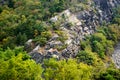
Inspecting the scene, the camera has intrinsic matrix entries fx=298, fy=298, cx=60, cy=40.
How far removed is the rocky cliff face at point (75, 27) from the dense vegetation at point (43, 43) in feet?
4.49

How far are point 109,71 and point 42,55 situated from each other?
1274 centimetres

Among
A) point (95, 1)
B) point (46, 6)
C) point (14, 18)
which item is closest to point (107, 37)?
point (95, 1)

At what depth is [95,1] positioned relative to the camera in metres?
76.9

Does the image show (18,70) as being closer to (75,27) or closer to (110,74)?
(110,74)

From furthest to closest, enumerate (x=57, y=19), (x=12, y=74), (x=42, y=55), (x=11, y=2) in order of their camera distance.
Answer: (x=11, y=2) < (x=57, y=19) < (x=42, y=55) < (x=12, y=74)

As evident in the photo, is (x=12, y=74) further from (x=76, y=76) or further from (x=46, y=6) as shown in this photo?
(x=46, y=6)

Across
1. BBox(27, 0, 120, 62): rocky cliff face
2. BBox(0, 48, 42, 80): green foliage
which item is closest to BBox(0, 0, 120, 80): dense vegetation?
BBox(0, 48, 42, 80): green foliage

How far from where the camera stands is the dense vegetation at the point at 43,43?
40125 mm

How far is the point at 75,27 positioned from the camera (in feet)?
→ 213

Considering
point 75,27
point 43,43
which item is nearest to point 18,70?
point 43,43

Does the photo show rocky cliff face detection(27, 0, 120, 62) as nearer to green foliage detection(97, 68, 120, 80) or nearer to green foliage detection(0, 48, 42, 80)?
green foliage detection(97, 68, 120, 80)

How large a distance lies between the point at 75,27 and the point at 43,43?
10355mm

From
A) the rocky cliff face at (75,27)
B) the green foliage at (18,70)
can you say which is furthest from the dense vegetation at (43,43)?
the rocky cliff face at (75,27)

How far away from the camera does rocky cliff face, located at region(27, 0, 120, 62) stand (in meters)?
55.8
